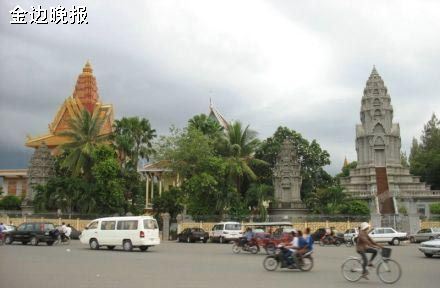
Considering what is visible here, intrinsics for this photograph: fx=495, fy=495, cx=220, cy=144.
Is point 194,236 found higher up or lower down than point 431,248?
lower down

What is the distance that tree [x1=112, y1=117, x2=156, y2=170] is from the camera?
146ft

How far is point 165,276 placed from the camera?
12867mm

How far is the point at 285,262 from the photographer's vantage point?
1444cm

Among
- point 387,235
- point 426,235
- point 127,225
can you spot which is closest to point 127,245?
point 127,225

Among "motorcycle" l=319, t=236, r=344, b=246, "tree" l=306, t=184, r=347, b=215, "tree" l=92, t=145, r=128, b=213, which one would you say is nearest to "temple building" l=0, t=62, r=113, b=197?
"tree" l=92, t=145, r=128, b=213

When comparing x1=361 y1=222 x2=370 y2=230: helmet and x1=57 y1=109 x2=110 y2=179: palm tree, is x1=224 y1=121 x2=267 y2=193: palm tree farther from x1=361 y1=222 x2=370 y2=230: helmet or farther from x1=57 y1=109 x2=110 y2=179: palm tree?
x1=361 y1=222 x2=370 y2=230: helmet

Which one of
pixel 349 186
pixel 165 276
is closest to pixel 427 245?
pixel 165 276

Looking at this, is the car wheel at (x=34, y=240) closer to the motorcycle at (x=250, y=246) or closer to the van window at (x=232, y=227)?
the motorcycle at (x=250, y=246)

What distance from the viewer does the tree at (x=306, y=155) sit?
53.3m

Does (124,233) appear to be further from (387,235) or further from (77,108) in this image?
(77,108)

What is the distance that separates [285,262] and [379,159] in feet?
154

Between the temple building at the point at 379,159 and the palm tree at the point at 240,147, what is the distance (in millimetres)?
14714

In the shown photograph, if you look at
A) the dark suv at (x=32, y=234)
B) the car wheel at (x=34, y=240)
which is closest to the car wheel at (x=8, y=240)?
the dark suv at (x=32, y=234)

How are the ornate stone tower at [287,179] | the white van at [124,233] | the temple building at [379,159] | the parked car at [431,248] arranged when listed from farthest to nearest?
the temple building at [379,159] → the ornate stone tower at [287,179] → the white van at [124,233] → the parked car at [431,248]
